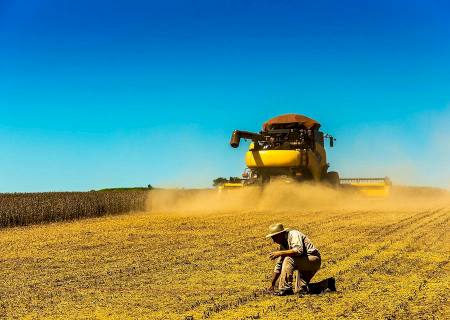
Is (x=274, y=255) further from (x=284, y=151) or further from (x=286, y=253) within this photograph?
(x=284, y=151)

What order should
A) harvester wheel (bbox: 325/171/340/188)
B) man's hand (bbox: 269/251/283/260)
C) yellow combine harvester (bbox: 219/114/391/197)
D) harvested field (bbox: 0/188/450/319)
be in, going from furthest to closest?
harvester wheel (bbox: 325/171/340/188) < yellow combine harvester (bbox: 219/114/391/197) < man's hand (bbox: 269/251/283/260) < harvested field (bbox: 0/188/450/319)

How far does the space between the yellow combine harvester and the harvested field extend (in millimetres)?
5404

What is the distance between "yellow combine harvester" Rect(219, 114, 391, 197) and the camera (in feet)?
86.5

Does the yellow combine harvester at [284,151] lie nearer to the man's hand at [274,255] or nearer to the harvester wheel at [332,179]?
the harvester wheel at [332,179]

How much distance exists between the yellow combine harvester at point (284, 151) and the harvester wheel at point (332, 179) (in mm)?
1239

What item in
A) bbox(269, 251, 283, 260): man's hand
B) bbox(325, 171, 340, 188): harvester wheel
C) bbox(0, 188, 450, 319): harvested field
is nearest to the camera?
bbox(0, 188, 450, 319): harvested field

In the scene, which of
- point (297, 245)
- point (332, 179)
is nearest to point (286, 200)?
point (332, 179)

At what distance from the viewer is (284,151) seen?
26.4 metres

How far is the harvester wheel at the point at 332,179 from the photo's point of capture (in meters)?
29.7

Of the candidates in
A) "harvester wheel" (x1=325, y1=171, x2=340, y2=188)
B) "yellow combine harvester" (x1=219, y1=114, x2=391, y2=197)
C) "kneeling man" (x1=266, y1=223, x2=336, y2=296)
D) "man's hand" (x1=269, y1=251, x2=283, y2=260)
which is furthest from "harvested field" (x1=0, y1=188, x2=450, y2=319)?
"harvester wheel" (x1=325, y1=171, x2=340, y2=188)

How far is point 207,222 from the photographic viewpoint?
2092 cm

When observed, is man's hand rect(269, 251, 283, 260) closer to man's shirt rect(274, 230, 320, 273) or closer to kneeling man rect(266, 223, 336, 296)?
kneeling man rect(266, 223, 336, 296)

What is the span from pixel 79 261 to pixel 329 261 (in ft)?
17.3

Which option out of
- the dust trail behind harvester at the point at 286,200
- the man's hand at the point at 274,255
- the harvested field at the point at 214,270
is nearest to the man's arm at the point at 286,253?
the man's hand at the point at 274,255
